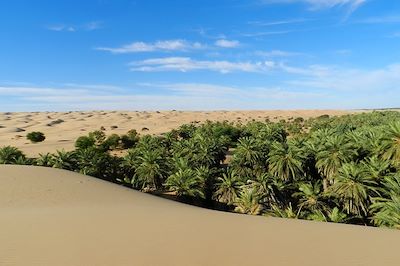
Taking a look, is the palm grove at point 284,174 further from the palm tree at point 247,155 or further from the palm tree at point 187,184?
the palm tree at point 247,155

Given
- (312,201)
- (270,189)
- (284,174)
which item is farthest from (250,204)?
(284,174)


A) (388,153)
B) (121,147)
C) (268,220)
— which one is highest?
(388,153)

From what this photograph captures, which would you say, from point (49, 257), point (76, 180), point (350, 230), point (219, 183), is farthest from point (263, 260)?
point (219, 183)

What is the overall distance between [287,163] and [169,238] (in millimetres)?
22534

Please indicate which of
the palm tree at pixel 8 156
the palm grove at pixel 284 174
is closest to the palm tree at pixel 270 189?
the palm grove at pixel 284 174

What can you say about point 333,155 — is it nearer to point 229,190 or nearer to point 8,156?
point 229,190

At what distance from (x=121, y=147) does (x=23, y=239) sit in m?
55.9

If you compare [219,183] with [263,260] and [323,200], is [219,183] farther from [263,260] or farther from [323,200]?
[263,260]

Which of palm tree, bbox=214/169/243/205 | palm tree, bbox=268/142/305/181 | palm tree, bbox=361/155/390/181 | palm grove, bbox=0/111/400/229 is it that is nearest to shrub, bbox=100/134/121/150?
palm grove, bbox=0/111/400/229

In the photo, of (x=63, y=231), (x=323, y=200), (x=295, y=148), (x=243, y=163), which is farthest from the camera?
(x=243, y=163)

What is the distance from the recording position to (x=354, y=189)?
87.6 feet

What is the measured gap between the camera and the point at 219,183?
117 feet

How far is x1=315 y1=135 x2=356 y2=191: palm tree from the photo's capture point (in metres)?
31.4

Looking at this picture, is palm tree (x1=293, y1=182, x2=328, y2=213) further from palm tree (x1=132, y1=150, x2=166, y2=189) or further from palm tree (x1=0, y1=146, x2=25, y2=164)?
palm tree (x1=0, y1=146, x2=25, y2=164)
